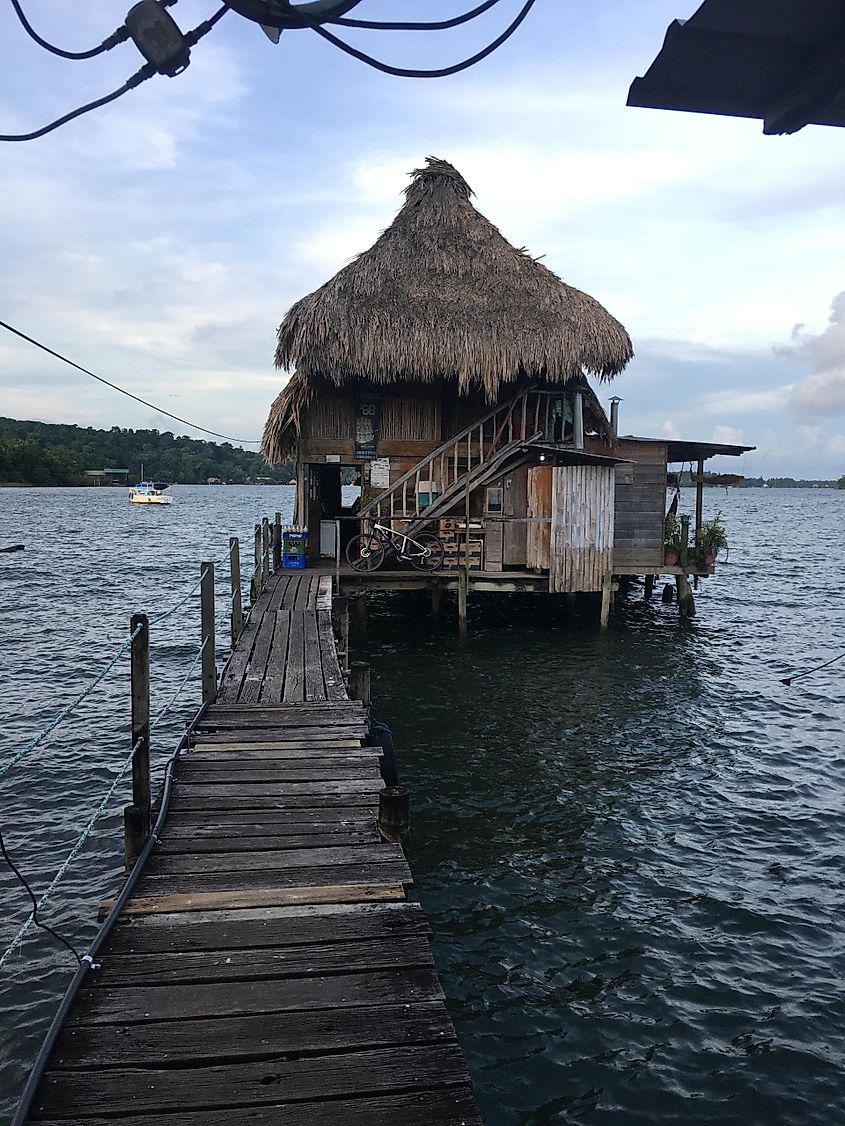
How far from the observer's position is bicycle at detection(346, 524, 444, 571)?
680 inches

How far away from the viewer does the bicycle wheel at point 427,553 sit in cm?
1755

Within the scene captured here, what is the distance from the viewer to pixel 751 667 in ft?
54.5

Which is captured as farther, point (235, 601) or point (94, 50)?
point (235, 601)

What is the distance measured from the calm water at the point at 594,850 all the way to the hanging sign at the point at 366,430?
4.26 metres

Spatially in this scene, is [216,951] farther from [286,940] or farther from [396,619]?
[396,619]

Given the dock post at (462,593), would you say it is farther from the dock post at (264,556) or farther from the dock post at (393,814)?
the dock post at (393,814)

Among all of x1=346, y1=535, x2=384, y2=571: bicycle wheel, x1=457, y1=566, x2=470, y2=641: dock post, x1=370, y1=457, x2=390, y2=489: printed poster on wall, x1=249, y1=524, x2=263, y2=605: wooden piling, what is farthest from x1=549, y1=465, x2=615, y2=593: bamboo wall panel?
x1=249, y1=524, x2=263, y2=605: wooden piling

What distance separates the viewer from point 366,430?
63.0 feet

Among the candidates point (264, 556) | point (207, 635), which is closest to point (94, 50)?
point (207, 635)

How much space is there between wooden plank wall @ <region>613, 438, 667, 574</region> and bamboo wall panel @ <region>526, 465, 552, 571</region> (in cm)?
274

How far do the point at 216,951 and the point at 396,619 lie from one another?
16.6 metres

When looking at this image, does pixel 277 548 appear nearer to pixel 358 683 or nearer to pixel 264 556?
pixel 264 556

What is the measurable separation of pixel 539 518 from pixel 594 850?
10.3 m

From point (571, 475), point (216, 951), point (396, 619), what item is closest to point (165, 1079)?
point (216, 951)
